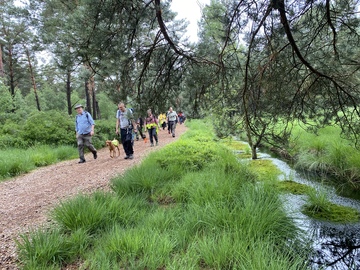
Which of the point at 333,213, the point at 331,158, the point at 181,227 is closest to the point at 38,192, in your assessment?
the point at 181,227

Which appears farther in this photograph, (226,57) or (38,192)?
(38,192)

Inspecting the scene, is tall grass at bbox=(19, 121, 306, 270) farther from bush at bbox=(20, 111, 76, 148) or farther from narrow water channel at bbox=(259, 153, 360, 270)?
bush at bbox=(20, 111, 76, 148)

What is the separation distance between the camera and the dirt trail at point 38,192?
3201mm

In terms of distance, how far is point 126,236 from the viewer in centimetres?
262

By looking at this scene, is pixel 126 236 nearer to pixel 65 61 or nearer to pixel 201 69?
pixel 65 61

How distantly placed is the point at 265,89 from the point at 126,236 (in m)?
3.34

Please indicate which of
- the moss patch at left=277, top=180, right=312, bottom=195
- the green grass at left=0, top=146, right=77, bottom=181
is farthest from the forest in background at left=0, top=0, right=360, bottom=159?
the green grass at left=0, top=146, right=77, bottom=181

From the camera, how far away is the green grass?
22.0 feet

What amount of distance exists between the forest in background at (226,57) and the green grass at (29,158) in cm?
421

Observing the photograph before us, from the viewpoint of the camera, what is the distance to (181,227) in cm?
294

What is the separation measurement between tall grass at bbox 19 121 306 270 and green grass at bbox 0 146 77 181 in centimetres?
409

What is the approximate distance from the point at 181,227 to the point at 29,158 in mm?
6709

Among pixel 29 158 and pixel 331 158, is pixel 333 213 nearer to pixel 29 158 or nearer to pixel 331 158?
pixel 331 158

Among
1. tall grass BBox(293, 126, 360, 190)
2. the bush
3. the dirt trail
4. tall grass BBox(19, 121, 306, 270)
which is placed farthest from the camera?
the bush
